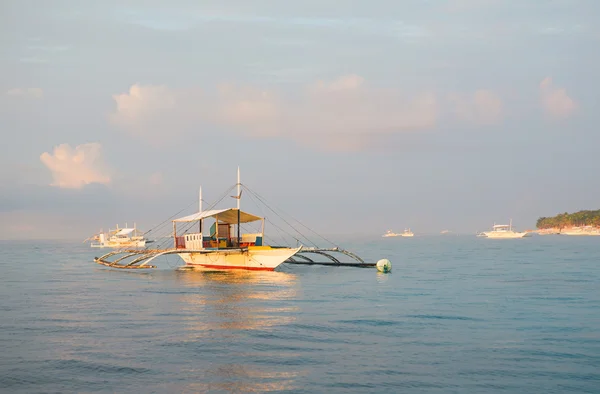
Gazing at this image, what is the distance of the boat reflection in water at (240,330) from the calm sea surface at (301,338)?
82 mm

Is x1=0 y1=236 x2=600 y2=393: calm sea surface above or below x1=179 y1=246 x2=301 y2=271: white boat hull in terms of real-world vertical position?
below

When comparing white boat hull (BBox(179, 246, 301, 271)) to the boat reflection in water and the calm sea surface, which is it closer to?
the boat reflection in water

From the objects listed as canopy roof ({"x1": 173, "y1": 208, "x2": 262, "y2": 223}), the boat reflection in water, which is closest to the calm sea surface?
the boat reflection in water

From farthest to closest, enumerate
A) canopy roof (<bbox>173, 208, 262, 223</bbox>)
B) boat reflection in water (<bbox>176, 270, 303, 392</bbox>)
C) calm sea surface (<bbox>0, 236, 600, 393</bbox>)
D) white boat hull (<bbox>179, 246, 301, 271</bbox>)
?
canopy roof (<bbox>173, 208, 262, 223</bbox>) → white boat hull (<bbox>179, 246, 301, 271</bbox>) → boat reflection in water (<bbox>176, 270, 303, 392</bbox>) → calm sea surface (<bbox>0, 236, 600, 393</bbox>)

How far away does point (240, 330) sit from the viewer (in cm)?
2853

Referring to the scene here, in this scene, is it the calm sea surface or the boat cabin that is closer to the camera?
the calm sea surface

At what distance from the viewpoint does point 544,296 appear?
4231cm

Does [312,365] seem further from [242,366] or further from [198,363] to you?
[198,363]

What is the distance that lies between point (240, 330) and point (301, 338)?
138 inches

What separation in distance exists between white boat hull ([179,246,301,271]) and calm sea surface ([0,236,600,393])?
8.66m

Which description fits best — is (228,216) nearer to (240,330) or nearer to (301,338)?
(240,330)

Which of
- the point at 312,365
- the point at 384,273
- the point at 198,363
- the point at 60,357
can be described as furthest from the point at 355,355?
the point at 384,273

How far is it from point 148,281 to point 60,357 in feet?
105

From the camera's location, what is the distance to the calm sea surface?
1988 cm
